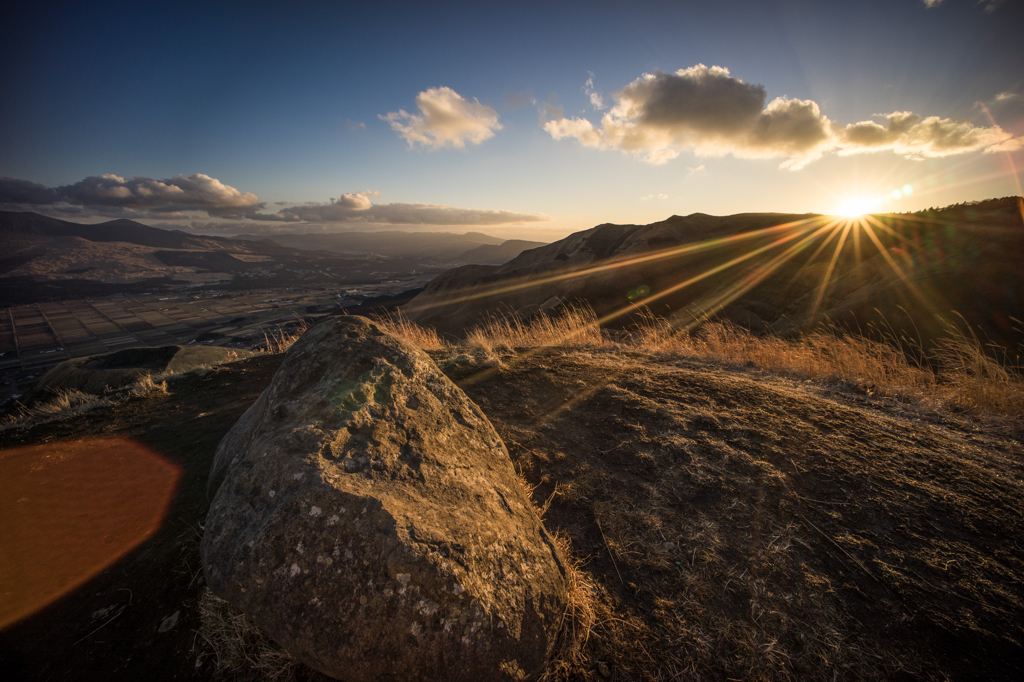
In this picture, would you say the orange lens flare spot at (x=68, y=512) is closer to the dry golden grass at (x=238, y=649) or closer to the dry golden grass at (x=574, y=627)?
the dry golden grass at (x=238, y=649)

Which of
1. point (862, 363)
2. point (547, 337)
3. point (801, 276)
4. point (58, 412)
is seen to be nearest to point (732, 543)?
point (862, 363)

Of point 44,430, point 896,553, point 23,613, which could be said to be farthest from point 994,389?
point 44,430

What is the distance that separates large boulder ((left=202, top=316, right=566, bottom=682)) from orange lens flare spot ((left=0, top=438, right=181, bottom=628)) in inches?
32.0

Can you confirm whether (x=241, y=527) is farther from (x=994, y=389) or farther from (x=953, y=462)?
(x=994, y=389)

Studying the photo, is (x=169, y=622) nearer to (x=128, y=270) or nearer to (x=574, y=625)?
(x=574, y=625)

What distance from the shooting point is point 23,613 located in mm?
1724

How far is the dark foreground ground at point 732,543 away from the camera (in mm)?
1567

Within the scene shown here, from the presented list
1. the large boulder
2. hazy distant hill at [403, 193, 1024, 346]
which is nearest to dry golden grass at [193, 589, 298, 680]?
the large boulder

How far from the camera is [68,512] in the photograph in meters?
2.40

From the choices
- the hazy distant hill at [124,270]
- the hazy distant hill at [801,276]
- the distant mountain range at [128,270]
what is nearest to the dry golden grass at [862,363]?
the hazy distant hill at [801,276]

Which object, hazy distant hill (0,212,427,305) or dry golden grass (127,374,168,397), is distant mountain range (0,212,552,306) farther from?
dry golden grass (127,374,168,397)

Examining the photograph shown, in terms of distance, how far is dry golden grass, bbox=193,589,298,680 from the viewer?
145 centimetres

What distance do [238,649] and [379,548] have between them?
79cm

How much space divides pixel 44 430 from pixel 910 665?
696 centimetres
